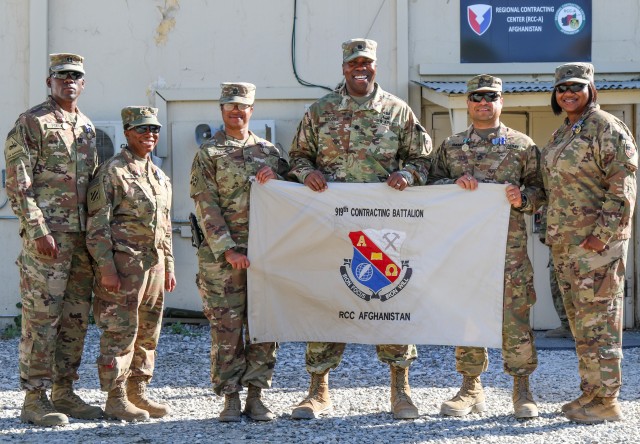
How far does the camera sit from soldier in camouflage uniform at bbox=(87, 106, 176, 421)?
6.50m

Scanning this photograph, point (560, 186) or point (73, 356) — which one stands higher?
point (560, 186)

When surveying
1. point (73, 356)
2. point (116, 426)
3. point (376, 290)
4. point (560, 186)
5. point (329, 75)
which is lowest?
point (116, 426)

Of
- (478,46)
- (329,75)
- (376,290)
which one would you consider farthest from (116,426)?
(478,46)

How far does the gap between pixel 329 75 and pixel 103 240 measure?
484 centimetres

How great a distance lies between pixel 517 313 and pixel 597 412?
83 centimetres

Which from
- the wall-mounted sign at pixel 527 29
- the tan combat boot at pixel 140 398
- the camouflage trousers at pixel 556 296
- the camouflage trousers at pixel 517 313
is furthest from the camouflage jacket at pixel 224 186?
the wall-mounted sign at pixel 527 29

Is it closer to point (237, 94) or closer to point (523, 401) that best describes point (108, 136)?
point (237, 94)

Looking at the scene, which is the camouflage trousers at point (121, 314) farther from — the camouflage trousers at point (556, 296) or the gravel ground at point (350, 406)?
the camouflage trousers at point (556, 296)

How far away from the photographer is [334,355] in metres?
6.80

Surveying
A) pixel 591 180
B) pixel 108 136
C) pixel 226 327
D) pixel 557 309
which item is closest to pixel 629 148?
pixel 591 180

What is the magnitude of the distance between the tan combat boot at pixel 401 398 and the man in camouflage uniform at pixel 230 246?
854 mm

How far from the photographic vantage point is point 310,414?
6.61 m

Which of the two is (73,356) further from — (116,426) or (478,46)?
(478,46)

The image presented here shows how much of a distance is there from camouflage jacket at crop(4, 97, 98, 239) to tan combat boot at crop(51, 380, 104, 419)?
1.14 meters
